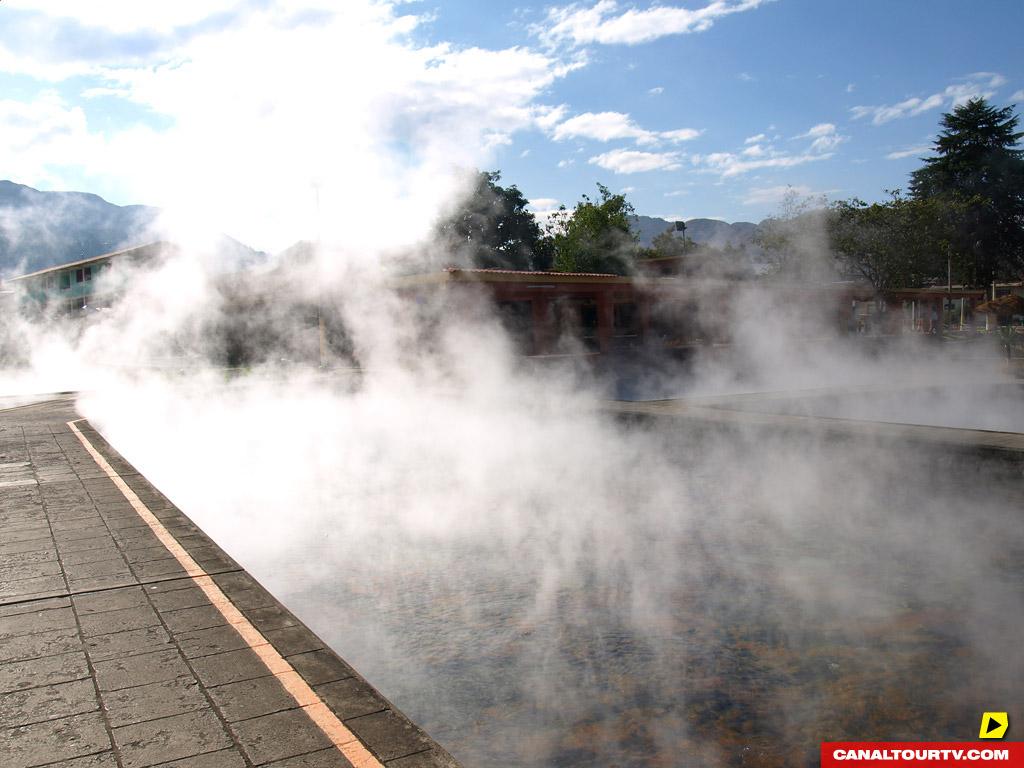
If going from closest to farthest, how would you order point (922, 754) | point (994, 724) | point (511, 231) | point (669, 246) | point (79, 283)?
point (922, 754)
point (994, 724)
point (79, 283)
point (511, 231)
point (669, 246)

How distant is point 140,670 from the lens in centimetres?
320

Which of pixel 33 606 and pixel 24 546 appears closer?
pixel 33 606

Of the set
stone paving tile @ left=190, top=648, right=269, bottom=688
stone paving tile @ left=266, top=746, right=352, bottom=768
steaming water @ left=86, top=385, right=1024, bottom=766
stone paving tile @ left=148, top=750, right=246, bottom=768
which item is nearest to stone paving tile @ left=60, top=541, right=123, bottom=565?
steaming water @ left=86, top=385, right=1024, bottom=766

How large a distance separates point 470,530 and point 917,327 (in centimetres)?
4051

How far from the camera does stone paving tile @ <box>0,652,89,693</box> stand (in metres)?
3.08

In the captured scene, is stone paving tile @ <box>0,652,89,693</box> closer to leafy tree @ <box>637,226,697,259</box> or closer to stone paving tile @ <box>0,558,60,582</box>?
stone paving tile @ <box>0,558,60,582</box>

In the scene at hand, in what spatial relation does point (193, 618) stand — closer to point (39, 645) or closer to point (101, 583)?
point (39, 645)

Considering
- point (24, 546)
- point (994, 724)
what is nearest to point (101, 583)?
point (24, 546)

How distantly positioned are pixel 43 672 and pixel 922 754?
3.45m

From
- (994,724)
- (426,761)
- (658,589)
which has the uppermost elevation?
(426,761)

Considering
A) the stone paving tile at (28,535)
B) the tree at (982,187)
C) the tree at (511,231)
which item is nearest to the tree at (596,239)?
the tree at (511,231)

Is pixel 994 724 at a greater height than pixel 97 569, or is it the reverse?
pixel 97 569

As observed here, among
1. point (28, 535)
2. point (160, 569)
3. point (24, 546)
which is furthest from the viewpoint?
point (28, 535)

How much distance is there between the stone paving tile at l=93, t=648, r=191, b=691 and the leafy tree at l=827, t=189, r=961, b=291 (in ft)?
132
